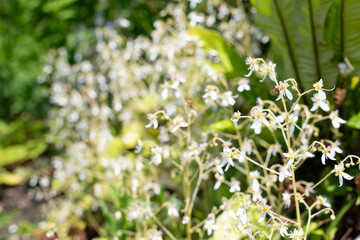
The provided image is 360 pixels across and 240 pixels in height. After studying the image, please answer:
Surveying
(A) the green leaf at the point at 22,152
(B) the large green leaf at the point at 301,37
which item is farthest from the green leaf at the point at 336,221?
(A) the green leaf at the point at 22,152

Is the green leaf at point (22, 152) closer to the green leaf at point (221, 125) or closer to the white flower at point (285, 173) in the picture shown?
the green leaf at point (221, 125)

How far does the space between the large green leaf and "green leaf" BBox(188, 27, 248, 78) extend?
0.74 feet

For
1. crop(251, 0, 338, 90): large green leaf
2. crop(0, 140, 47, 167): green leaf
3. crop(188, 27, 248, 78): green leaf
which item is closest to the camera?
crop(251, 0, 338, 90): large green leaf

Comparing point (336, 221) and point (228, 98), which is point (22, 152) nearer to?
point (228, 98)

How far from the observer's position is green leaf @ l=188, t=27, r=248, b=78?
226 cm

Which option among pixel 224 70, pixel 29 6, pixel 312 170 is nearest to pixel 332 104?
pixel 312 170

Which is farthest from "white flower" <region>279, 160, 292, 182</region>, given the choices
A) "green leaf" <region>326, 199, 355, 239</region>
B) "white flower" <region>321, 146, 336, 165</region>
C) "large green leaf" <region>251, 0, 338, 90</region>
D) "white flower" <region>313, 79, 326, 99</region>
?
"large green leaf" <region>251, 0, 338, 90</region>

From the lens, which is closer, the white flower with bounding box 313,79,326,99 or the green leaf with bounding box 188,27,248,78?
the white flower with bounding box 313,79,326,99

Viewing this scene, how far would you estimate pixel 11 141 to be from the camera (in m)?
4.25

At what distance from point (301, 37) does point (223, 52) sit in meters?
0.42

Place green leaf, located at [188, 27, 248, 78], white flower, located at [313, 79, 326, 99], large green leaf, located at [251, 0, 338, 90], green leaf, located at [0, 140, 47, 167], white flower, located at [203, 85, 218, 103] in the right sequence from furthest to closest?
green leaf, located at [0, 140, 47, 167], green leaf, located at [188, 27, 248, 78], large green leaf, located at [251, 0, 338, 90], white flower, located at [203, 85, 218, 103], white flower, located at [313, 79, 326, 99]

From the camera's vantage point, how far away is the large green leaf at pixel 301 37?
2109mm

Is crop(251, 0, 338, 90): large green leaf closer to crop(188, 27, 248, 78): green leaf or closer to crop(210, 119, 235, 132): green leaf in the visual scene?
crop(188, 27, 248, 78): green leaf

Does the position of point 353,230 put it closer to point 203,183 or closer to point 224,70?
point 203,183
